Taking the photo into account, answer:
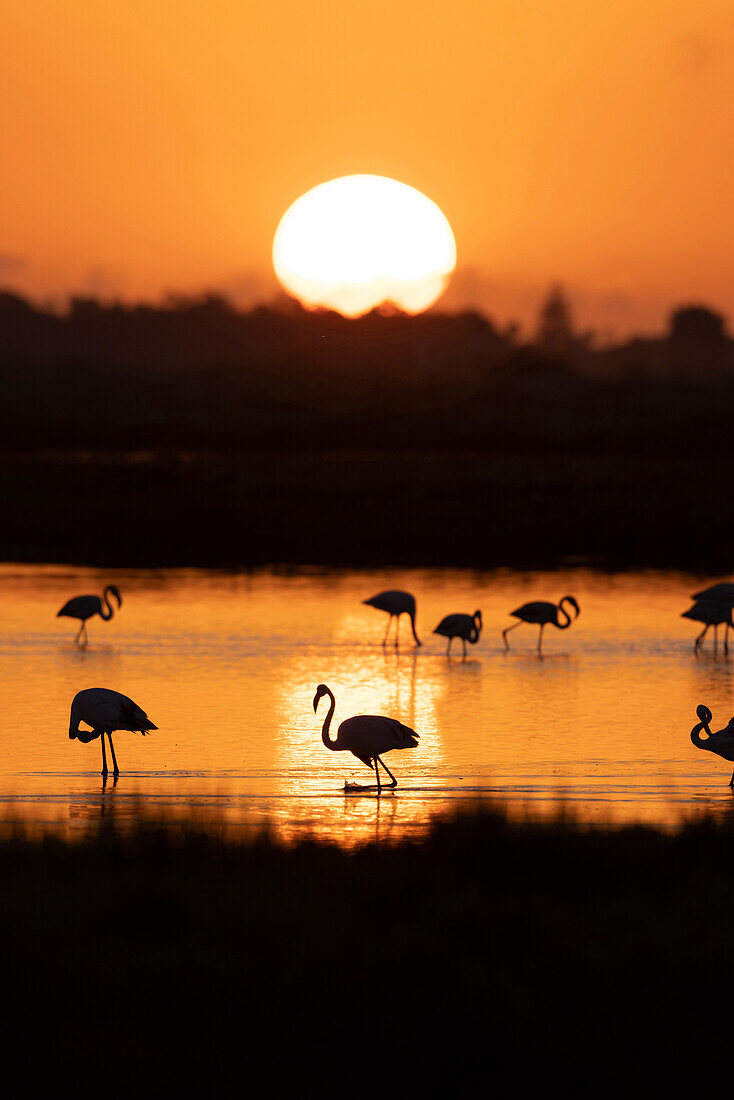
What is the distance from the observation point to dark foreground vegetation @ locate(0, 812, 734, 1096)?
8.18m

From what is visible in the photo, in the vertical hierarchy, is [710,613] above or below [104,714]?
above

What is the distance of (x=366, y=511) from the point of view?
53.2m

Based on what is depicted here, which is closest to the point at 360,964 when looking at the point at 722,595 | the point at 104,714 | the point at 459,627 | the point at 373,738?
the point at 373,738

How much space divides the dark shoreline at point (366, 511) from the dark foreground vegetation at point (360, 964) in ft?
87.2

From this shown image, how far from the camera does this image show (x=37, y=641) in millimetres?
23031

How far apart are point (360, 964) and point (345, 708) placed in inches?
341

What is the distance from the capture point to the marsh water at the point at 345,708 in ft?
42.8

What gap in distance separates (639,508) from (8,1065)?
4682cm

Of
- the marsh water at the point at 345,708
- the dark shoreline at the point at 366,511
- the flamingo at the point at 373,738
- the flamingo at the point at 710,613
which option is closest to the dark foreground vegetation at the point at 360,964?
the marsh water at the point at 345,708

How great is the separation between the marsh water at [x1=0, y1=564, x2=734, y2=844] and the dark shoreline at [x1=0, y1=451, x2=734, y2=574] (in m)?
11.4

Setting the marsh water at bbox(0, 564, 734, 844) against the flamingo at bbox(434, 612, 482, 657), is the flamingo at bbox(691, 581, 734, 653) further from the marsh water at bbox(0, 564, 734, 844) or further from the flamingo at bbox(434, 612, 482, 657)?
the flamingo at bbox(434, 612, 482, 657)

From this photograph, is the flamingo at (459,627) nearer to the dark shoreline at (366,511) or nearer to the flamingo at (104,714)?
the flamingo at (104,714)

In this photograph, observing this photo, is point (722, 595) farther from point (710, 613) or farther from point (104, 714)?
point (104, 714)

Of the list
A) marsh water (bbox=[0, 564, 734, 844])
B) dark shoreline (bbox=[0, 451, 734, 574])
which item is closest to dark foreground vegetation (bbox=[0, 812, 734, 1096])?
marsh water (bbox=[0, 564, 734, 844])
